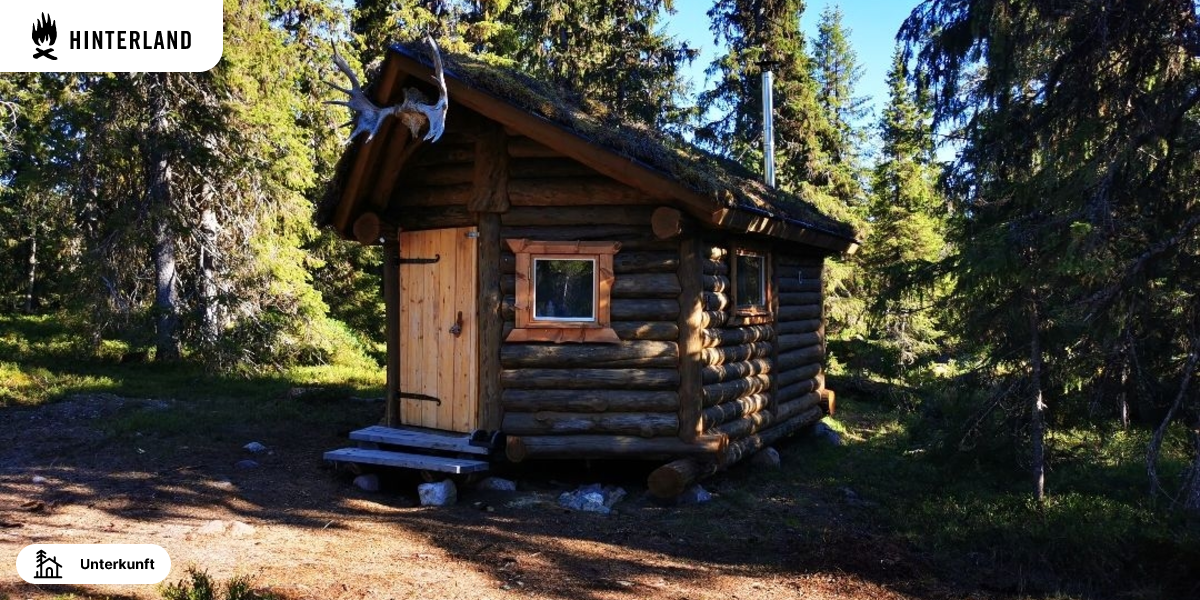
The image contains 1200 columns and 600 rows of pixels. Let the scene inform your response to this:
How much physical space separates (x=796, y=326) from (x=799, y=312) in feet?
0.90

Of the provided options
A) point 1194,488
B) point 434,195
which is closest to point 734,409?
point 434,195

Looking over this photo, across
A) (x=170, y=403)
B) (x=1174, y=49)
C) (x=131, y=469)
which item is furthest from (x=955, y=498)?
(x=170, y=403)

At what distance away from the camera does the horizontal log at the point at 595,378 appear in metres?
8.96

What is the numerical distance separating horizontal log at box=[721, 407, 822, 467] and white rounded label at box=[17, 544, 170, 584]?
5.48 metres

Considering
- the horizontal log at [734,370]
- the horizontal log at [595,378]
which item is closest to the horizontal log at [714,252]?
the horizontal log at [734,370]

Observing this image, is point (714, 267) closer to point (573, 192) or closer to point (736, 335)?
point (736, 335)

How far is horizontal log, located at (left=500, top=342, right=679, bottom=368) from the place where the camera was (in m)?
8.98

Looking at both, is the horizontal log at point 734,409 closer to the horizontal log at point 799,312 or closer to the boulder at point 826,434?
the horizontal log at point 799,312

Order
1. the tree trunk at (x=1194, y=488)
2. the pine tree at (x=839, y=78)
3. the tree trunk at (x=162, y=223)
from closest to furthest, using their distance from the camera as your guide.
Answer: the tree trunk at (x=1194, y=488)
the tree trunk at (x=162, y=223)
the pine tree at (x=839, y=78)

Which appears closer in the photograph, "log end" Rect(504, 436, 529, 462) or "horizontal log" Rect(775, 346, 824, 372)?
"log end" Rect(504, 436, 529, 462)

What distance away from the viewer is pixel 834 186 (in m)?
24.3

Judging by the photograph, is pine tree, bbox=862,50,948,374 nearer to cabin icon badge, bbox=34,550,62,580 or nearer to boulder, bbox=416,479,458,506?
boulder, bbox=416,479,458,506

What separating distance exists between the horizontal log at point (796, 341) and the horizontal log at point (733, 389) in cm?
81

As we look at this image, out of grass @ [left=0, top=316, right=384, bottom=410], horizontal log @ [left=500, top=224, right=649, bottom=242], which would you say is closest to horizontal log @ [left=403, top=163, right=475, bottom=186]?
horizontal log @ [left=500, top=224, right=649, bottom=242]
